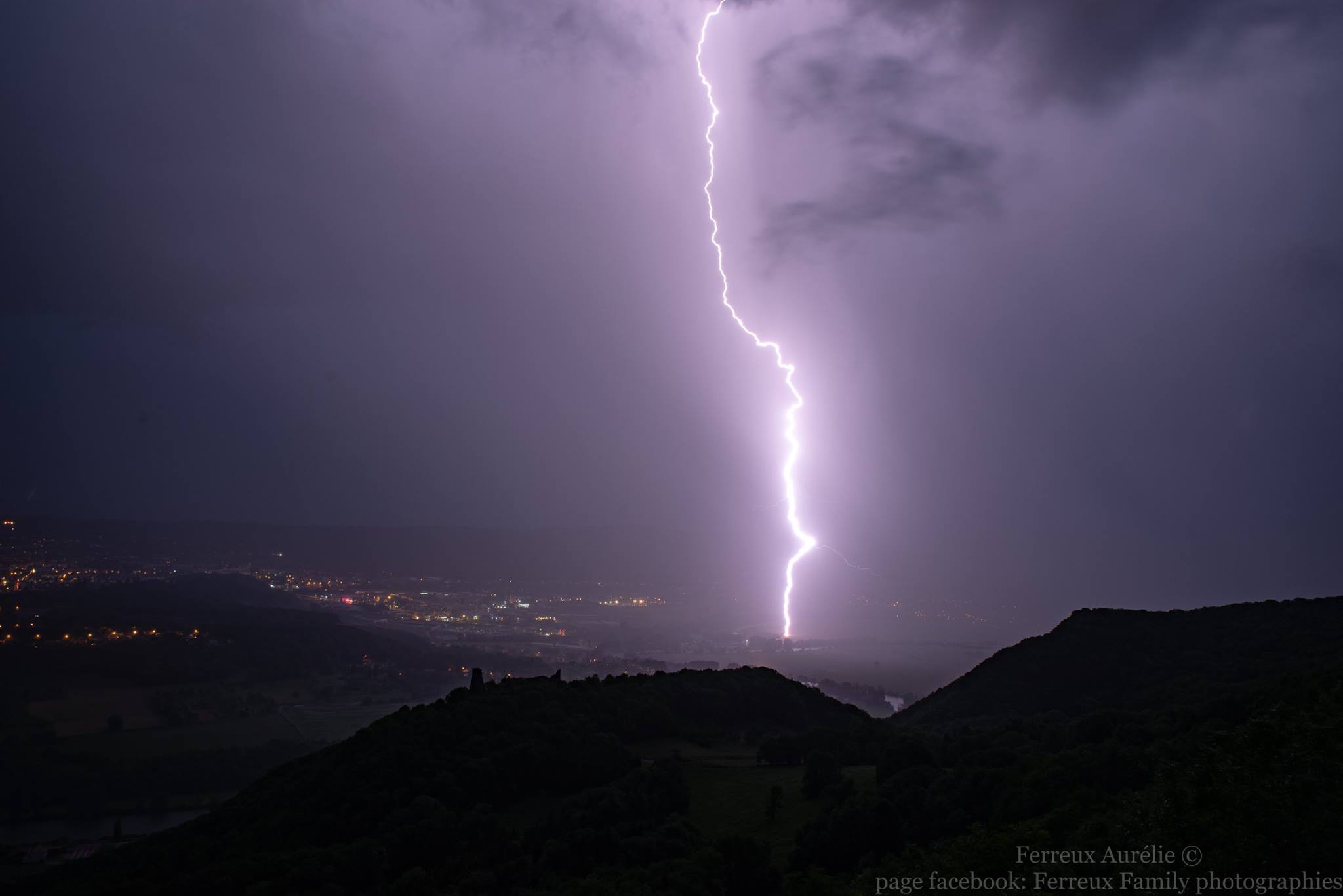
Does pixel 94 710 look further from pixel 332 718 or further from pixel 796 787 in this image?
pixel 796 787

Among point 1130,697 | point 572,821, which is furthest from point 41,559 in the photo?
point 1130,697

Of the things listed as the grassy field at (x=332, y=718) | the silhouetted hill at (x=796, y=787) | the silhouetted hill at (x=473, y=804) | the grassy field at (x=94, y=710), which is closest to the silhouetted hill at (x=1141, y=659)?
the silhouetted hill at (x=796, y=787)

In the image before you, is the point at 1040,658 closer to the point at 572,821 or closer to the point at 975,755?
the point at 975,755

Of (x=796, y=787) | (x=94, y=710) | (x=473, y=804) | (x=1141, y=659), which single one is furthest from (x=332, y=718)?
(x=1141, y=659)

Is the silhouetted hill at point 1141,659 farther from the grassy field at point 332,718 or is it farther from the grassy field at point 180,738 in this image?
the grassy field at point 180,738

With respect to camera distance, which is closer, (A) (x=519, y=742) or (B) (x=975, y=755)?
(B) (x=975, y=755)

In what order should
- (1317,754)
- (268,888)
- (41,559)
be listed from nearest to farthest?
(1317,754)
(268,888)
(41,559)

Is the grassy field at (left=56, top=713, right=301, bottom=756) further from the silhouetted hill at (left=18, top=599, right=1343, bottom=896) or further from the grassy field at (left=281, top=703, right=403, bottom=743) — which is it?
the silhouetted hill at (left=18, top=599, right=1343, bottom=896)

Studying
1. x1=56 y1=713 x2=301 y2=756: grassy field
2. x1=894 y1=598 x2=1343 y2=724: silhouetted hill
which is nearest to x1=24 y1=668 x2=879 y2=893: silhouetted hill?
x1=894 y1=598 x2=1343 y2=724: silhouetted hill
